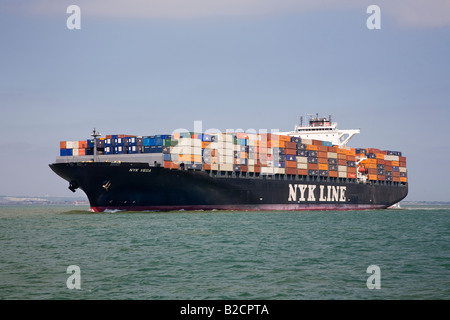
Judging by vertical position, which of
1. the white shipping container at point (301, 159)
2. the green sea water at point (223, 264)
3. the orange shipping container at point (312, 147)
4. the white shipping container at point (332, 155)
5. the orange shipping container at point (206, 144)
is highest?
the orange shipping container at point (312, 147)

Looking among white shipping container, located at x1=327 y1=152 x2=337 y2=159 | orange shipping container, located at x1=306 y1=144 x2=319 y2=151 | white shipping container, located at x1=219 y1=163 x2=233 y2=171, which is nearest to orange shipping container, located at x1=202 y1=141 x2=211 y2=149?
white shipping container, located at x1=219 y1=163 x2=233 y2=171

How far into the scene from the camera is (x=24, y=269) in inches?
893

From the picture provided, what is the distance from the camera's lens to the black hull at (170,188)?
57500 mm

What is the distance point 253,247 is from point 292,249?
2164 mm

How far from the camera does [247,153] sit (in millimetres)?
69125

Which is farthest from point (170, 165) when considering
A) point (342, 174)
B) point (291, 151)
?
point (342, 174)

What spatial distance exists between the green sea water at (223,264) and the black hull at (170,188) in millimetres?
18058

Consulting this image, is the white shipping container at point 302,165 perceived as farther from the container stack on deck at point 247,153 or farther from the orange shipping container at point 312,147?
the orange shipping container at point 312,147

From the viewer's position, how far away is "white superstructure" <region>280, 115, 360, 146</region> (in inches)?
3826

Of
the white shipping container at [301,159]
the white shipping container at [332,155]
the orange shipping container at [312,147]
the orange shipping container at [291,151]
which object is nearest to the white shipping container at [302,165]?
the white shipping container at [301,159]

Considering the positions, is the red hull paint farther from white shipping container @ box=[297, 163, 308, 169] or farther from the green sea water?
the green sea water

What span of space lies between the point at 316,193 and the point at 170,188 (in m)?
29.4

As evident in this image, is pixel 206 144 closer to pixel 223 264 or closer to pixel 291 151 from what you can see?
pixel 291 151

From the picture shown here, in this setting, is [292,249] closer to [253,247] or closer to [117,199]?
[253,247]
